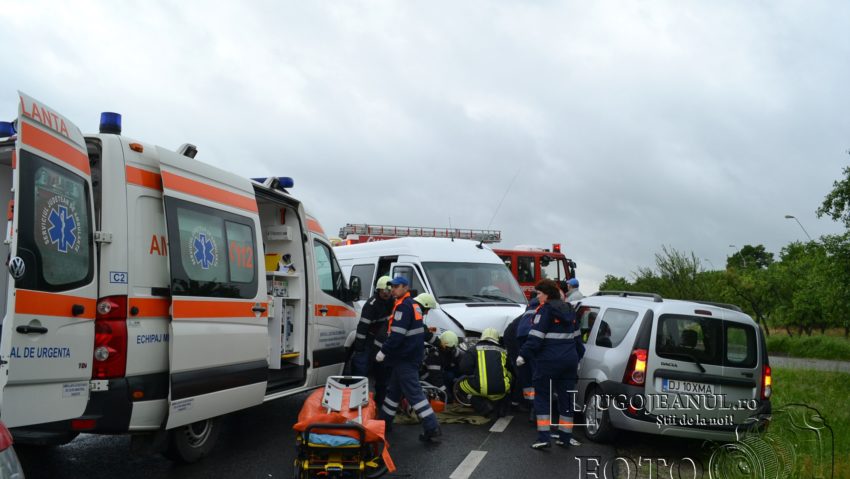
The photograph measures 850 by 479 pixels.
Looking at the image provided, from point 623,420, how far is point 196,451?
4122mm

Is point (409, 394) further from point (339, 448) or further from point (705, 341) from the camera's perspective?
point (705, 341)

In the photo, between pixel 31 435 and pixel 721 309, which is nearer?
pixel 31 435

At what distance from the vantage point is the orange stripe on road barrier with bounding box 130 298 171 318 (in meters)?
5.22

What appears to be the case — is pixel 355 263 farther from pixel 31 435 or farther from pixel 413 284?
pixel 31 435

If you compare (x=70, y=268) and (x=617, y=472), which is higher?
(x=70, y=268)

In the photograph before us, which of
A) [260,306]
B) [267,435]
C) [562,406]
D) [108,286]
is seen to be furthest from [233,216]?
[562,406]

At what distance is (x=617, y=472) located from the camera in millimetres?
6508

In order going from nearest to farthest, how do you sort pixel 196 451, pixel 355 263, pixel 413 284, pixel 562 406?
pixel 196 451
pixel 562 406
pixel 413 284
pixel 355 263

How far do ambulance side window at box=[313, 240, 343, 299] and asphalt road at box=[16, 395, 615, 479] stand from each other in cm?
173

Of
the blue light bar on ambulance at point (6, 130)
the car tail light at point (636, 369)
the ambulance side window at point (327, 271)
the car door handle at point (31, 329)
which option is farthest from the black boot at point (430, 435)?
the blue light bar on ambulance at point (6, 130)

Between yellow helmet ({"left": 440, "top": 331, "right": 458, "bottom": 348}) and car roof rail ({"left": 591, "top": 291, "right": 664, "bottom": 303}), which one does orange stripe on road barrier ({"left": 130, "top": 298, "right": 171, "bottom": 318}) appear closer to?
yellow helmet ({"left": 440, "top": 331, "right": 458, "bottom": 348})

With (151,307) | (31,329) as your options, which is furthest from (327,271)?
(31,329)

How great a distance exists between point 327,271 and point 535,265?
10.1 m

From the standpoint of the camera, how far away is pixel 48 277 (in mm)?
4578
